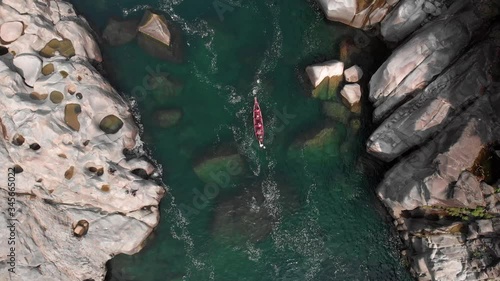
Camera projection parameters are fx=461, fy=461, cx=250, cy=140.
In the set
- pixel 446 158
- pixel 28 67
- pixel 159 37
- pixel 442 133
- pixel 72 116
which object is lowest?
pixel 72 116

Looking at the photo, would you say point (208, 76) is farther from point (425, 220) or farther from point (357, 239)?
point (425, 220)

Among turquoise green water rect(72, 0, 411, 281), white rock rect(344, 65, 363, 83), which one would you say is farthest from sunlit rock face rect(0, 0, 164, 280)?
white rock rect(344, 65, 363, 83)

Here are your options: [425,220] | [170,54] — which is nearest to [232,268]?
[425,220]

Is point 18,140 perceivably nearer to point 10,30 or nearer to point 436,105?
point 10,30

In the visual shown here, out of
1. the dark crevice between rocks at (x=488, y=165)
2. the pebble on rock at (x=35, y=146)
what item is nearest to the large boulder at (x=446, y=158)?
the dark crevice between rocks at (x=488, y=165)

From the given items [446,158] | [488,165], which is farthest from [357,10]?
[488,165]

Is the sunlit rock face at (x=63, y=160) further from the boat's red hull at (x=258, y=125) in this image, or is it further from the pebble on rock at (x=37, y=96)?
the boat's red hull at (x=258, y=125)

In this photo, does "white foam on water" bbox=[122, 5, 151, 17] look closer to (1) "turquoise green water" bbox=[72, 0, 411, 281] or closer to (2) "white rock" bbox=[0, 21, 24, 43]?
(1) "turquoise green water" bbox=[72, 0, 411, 281]
